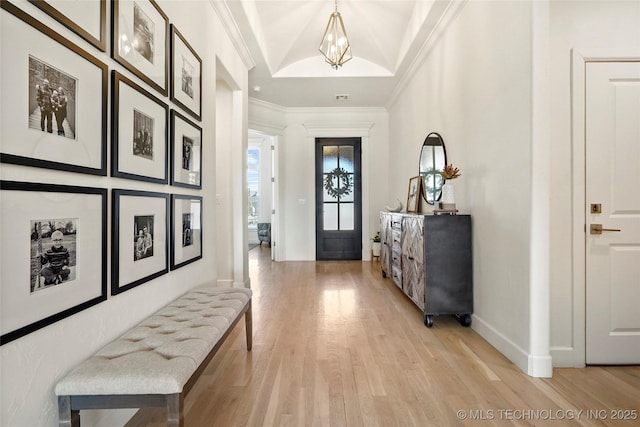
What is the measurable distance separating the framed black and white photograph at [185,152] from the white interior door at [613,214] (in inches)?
106

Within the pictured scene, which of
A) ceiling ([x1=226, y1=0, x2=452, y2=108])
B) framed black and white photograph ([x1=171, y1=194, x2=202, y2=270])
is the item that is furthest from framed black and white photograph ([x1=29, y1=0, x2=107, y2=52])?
ceiling ([x1=226, y1=0, x2=452, y2=108])

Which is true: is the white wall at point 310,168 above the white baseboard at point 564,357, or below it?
above

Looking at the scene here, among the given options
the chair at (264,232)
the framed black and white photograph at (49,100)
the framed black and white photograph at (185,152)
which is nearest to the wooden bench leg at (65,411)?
the framed black and white photograph at (49,100)

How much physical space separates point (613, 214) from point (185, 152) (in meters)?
2.94

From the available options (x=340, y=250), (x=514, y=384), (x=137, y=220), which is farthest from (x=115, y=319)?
(x=340, y=250)

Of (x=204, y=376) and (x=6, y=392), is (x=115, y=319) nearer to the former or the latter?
(x=6, y=392)

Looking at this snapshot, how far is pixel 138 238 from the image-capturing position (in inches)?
68.3

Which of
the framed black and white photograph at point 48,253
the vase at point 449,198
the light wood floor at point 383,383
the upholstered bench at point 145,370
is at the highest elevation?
the vase at point 449,198

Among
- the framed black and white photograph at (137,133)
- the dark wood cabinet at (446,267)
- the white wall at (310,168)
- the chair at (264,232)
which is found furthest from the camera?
the chair at (264,232)

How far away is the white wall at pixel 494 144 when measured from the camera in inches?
86.1

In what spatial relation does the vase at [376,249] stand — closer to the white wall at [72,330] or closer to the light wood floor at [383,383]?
the light wood floor at [383,383]

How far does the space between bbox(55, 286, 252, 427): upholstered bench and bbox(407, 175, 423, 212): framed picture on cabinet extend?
328 centimetres

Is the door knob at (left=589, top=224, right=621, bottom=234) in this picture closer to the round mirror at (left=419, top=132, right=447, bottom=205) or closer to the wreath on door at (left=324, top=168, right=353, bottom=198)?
the round mirror at (left=419, top=132, right=447, bottom=205)

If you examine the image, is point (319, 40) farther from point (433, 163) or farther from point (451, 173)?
point (451, 173)
